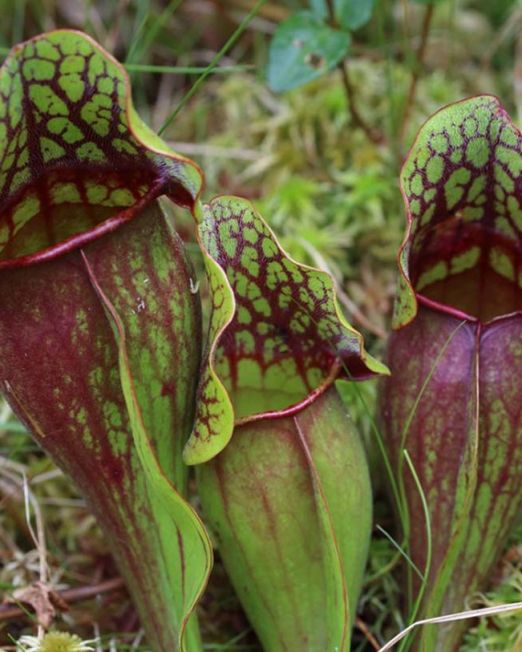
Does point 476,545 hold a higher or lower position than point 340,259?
lower

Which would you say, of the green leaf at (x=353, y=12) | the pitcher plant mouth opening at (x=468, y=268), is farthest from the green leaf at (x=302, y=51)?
the pitcher plant mouth opening at (x=468, y=268)

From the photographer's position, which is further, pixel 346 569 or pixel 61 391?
pixel 346 569

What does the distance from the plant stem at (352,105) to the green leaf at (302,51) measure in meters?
0.04

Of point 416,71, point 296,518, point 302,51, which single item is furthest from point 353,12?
point 296,518

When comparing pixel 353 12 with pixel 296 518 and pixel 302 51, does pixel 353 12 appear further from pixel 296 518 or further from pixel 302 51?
pixel 296 518

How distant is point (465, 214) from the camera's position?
1.42m

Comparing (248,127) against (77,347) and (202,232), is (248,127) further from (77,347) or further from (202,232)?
(77,347)

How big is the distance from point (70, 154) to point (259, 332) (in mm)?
410

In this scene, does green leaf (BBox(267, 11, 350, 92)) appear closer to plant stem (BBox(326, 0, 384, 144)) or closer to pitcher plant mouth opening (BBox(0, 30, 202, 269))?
plant stem (BBox(326, 0, 384, 144))

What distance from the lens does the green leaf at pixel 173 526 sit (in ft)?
3.76

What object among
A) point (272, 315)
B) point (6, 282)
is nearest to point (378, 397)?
point (272, 315)

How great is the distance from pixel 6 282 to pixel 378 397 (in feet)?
2.14

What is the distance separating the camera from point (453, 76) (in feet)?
8.25

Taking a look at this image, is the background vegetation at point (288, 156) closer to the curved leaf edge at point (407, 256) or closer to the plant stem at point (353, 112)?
the plant stem at point (353, 112)
